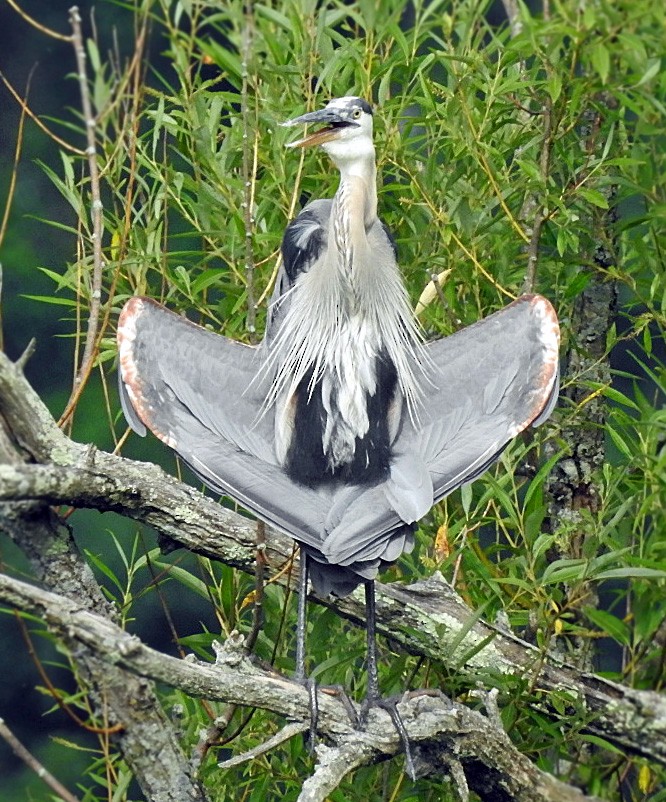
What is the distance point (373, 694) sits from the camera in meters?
1.64

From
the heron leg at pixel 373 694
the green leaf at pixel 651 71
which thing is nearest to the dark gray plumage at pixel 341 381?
the heron leg at pixel 373 694

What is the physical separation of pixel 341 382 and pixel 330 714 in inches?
19.2

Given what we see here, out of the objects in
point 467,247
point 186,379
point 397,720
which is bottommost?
point 397,720

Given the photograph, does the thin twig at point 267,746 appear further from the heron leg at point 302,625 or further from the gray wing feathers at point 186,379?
the gray wing feathers at point 186,379

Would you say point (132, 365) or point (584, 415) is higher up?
point (132, 365)

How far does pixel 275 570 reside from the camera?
66.7 inches

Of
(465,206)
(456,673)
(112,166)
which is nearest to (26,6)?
(112,166)

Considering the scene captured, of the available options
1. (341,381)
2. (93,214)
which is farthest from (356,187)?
(93,214)

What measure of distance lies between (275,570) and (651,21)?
837mm

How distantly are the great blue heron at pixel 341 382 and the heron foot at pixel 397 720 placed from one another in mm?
84

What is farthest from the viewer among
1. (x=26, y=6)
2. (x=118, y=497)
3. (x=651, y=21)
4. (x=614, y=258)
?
(x=26, y=6)

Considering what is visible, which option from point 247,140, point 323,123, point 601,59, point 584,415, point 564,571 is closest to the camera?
point 601,59

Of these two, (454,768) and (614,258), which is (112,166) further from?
(454,768)

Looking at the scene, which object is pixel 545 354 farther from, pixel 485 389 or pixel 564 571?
pixel 564 571
